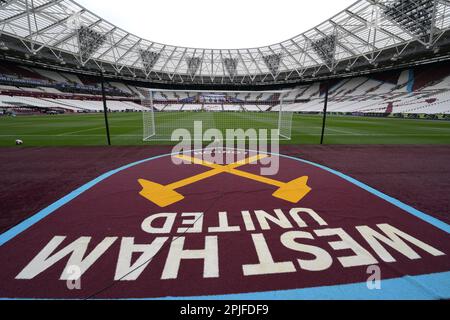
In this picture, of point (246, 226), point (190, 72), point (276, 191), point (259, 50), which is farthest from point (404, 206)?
point (190, 72)

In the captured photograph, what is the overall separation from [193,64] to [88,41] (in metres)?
27.5

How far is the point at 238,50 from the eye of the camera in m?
55.1

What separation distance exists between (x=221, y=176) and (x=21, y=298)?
3.87 m

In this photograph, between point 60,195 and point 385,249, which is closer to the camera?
point 385,249

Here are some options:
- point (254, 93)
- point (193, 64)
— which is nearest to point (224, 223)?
point (254, 93)

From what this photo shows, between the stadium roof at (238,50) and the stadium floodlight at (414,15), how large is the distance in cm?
10

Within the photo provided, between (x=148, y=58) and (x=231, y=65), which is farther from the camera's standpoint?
(x=231, y=65)

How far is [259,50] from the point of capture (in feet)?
179

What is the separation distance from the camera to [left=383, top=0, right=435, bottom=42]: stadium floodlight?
25.8 metres

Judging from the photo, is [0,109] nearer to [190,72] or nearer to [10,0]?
[10,0]

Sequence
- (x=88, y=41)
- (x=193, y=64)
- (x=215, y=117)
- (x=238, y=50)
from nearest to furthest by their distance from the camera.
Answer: (x=215, y=117) → (x=88, y=41) → (x=238, y=50) → (x=193, y=64)

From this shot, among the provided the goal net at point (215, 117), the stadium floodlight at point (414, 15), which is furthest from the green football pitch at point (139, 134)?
the stadium floodlight at point (414, 15)

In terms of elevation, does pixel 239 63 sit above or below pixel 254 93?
above

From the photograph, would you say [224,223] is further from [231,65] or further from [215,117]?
[231,65]
